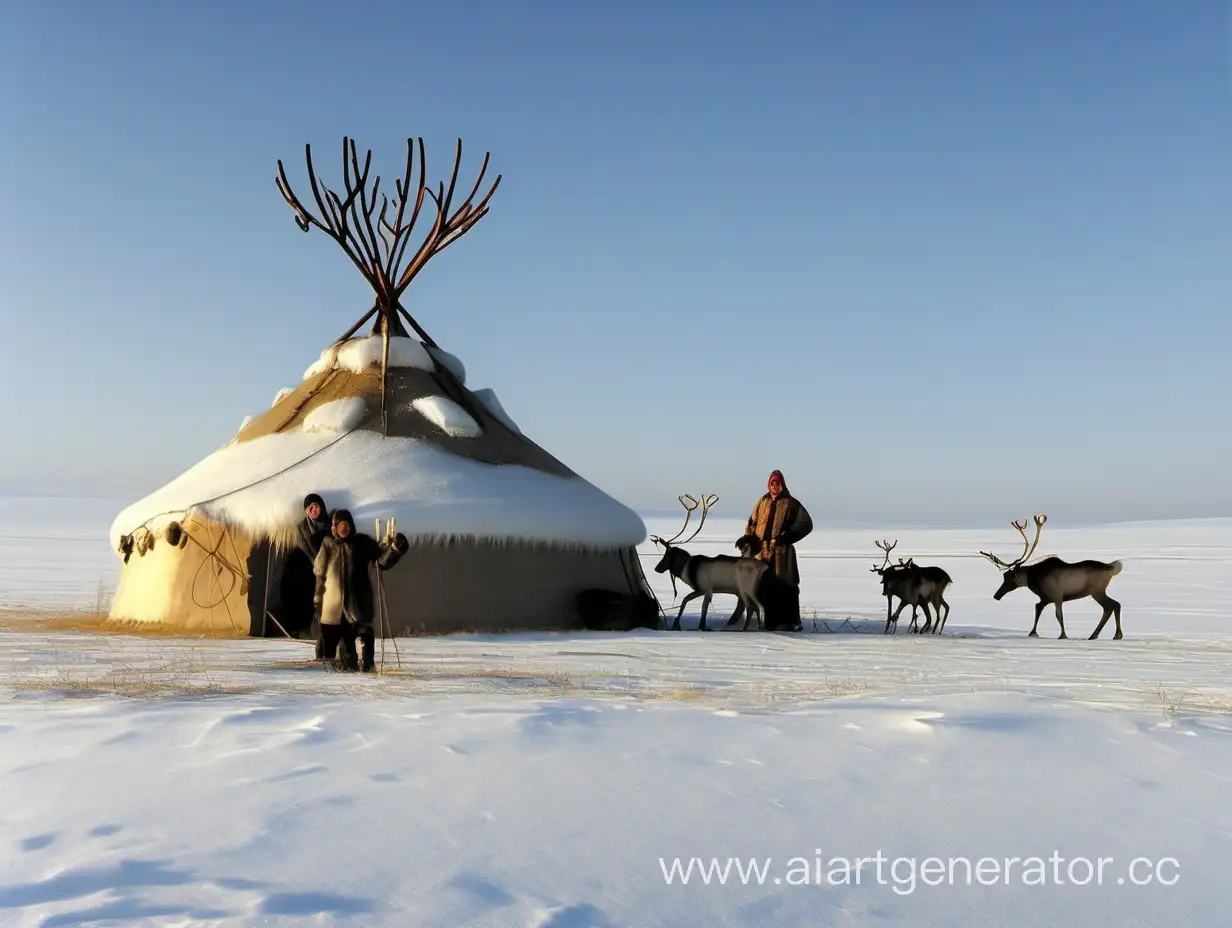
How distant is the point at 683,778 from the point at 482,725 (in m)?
1.00

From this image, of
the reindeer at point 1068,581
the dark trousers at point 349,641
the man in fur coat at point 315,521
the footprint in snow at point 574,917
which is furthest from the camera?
the reindeer at point 1068,581

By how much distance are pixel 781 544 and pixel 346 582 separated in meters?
5.84

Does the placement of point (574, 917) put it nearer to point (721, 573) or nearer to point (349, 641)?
point (349, 641)

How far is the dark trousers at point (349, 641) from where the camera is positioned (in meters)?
7.09

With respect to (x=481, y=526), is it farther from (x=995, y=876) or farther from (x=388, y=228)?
(x=995, y=876)

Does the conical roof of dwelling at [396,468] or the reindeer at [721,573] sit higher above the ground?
the conical roof of dwelling at [396,468]

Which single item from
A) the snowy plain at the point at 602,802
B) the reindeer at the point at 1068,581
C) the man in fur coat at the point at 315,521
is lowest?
the snowy plain at the point at 602,802

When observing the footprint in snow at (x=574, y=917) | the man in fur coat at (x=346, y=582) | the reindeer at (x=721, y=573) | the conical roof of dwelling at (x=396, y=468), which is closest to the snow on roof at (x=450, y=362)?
the conical roof of dwelling at (x=396, y=468)

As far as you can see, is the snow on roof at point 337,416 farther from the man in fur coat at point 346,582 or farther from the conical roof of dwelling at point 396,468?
the man in fur coat at point 346,582

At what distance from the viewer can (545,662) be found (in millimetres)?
7707

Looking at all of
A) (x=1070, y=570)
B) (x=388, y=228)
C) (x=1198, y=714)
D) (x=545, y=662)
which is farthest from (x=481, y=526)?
(x=1198, y=714)


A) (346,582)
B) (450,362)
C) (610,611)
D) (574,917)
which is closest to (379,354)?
(450,362)

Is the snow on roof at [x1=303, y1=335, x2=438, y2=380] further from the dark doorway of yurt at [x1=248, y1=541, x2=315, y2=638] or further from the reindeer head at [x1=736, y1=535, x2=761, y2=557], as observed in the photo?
the reindeer head at [x1=736, y1=535, x2=761, y2=557]

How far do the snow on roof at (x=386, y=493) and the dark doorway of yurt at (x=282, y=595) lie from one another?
0.97ft
